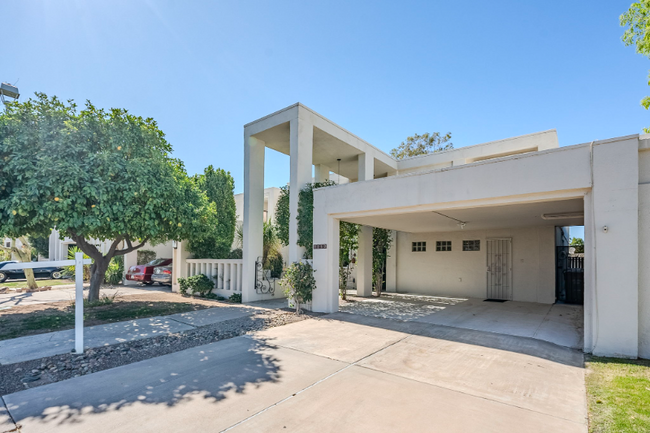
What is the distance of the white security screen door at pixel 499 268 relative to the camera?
12.1 metres

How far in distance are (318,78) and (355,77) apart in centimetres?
139

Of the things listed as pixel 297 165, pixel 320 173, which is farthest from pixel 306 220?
pixel 320 173

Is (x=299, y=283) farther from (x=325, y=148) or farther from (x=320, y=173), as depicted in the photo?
(x=320, y=173)

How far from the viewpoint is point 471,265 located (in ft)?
42.0

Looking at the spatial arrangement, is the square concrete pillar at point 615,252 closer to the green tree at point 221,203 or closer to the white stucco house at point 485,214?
the white stucco house at point 485,214

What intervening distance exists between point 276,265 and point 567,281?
10.7 meters

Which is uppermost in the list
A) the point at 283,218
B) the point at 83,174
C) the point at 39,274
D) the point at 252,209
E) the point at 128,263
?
the point at 83,174

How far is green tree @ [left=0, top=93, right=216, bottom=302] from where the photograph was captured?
7.00 meters

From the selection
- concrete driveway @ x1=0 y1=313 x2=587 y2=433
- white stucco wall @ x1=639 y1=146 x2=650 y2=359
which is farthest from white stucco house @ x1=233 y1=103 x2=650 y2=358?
concrete driveway @ x1=0 y1=313 x2=587 y2=433

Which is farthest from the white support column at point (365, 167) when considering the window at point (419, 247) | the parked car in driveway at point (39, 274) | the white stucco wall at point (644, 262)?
the parked car in driveway at point (39, 274)

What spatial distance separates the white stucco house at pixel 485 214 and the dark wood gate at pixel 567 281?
85cm

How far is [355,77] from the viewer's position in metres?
11.0

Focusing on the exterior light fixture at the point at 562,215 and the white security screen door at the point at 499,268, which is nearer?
the exterior light fixture at the point at 562,215

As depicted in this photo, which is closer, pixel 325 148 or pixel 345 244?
pixel 325 148
